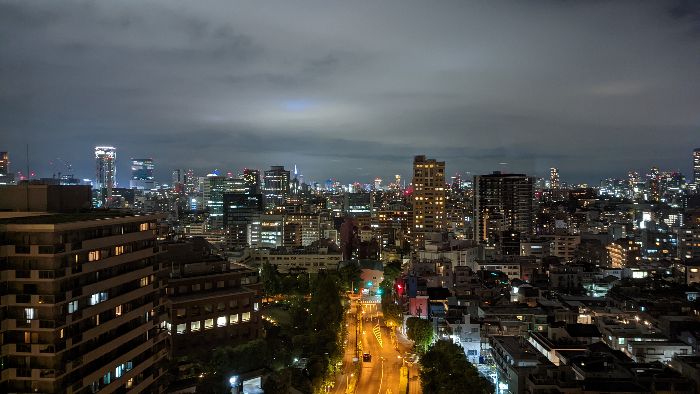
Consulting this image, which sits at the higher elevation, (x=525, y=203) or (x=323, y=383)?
(x=525, y=203)

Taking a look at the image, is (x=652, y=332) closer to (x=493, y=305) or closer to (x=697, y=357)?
(x=697, y=357)

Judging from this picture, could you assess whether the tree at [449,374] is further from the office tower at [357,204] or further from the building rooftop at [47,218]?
the office tower at [357,204]

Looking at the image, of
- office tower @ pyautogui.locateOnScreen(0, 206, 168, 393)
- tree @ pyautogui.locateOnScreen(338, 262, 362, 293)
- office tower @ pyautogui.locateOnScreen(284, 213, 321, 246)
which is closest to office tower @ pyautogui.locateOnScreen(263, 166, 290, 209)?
office tower @ pyautogui.locateOnScreen(284, 213, 321, 246)

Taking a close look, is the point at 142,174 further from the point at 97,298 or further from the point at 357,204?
the point at 97,298

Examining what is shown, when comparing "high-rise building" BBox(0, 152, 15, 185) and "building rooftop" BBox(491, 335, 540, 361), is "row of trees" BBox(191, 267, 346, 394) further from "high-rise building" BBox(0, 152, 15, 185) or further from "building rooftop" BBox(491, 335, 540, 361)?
"high-rise building" BBox(0, 152, 15, 185)

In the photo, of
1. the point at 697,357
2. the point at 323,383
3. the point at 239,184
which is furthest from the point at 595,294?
the point at 239,184
